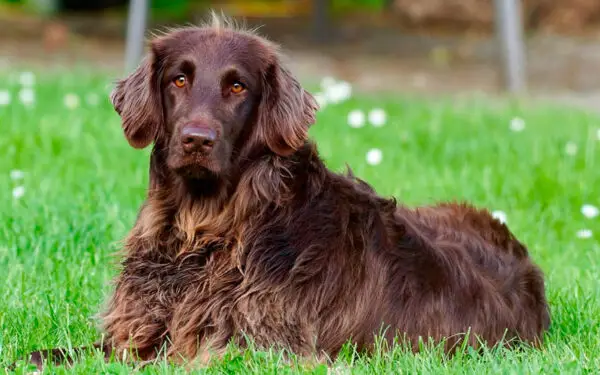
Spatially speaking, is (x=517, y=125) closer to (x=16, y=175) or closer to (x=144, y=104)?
(x=16, y=175)

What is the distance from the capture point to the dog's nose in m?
3.79

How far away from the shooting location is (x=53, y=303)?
14.9 ft

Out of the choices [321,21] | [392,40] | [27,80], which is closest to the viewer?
[27,80]

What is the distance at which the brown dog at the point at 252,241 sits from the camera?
13.0 ft

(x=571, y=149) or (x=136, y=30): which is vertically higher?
(x=136, y=30)

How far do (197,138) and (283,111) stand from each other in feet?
1.38

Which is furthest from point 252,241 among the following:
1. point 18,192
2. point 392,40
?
point 392,40

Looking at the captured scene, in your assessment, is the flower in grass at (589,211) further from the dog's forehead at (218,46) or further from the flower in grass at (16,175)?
the flower in grass at (16,175)

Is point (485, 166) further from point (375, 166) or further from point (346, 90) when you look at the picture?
point (346, 90)

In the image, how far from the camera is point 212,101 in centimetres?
390

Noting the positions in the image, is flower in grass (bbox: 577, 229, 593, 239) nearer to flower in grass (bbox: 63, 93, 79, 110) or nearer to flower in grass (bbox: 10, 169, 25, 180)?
flower in grass (bbox: 10, 169, 25, 180)

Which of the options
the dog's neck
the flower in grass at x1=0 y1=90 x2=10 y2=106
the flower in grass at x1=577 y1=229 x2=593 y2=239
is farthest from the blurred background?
the dog's neck

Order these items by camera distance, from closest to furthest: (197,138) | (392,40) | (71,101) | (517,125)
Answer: (197,138), (517,125), (71,101), (392,40)

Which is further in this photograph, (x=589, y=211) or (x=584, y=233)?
(x=589, y=211)
